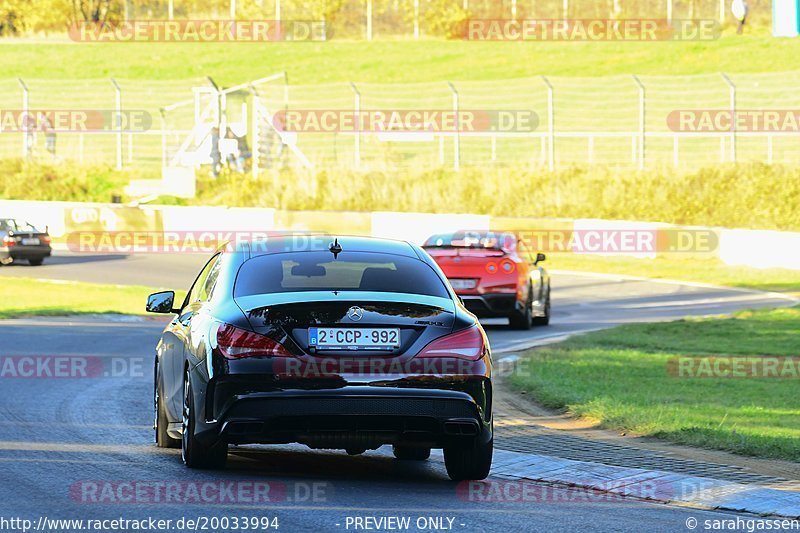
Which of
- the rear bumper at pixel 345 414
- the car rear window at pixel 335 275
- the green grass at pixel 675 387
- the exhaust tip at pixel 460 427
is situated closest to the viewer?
the rear bumper at pixel 345 414

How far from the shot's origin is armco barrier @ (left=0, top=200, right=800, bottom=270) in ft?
107

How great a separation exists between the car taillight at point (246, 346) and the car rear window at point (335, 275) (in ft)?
1.52

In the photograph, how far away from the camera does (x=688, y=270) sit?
3269 cm

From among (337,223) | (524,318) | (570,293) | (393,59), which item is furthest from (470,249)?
(393,59)

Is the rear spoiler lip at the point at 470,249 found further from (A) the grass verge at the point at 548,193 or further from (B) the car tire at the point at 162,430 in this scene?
(A) the grass verge at the point at 548,193

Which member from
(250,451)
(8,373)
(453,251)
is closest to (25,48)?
(453,251)

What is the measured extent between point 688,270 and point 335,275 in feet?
80.6

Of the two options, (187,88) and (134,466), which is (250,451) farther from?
(187,88)

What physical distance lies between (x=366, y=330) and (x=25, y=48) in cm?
7569

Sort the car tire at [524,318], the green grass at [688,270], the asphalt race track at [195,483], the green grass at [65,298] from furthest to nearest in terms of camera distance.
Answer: the green grass at [688,270] → the green grass at [65,298] → the car tire at [524,318] → the asphalt race track at [195,483]

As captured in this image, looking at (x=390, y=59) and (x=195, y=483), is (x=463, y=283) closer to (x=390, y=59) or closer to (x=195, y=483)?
(x=195, y=483)

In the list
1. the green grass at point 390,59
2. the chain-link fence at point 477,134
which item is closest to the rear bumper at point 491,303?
the chain-link fence at point 477,134

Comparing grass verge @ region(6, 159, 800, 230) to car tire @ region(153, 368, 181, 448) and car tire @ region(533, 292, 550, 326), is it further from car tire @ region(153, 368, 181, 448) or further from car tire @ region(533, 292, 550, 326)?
car tire @ region(153, 368, 181, 448)

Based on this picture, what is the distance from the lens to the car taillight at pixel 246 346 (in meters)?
8.02
